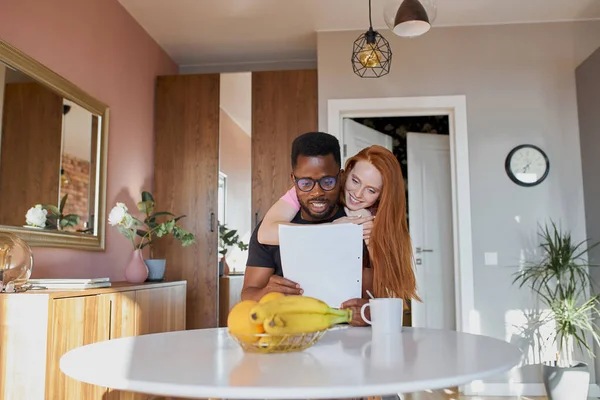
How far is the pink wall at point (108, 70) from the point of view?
2848 millimetres

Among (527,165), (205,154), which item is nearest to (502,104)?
(527,165)

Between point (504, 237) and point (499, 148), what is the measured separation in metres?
0.66

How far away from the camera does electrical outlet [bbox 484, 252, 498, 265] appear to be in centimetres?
401

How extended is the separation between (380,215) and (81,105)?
237cm

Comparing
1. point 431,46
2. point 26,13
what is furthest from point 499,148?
point 26,13

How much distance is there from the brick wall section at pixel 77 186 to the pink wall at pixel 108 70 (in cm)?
24

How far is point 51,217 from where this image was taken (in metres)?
2.91

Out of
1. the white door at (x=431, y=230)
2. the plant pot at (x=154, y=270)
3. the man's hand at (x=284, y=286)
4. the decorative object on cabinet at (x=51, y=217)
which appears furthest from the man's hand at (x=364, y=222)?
the white door at (x=431, y=230)

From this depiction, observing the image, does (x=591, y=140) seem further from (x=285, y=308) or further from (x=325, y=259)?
(x=285, y=308)

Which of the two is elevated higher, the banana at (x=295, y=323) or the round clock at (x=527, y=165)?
the round clock at (x=527, y=165)

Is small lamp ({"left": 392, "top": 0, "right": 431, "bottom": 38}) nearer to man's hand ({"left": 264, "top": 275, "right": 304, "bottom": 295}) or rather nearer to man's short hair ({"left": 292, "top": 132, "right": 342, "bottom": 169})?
man's short hair ({"left": 292, "top": 132, "right": 342, "bottom": 169})

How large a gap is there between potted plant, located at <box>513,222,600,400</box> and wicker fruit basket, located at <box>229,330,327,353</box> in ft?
9.79

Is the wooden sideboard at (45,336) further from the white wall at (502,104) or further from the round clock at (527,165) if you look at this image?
the round clock at (527,165)

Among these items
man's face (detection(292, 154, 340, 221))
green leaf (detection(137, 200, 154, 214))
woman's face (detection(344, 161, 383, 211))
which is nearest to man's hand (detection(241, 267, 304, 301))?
man's face (detection(292, 154, 340, 221))
